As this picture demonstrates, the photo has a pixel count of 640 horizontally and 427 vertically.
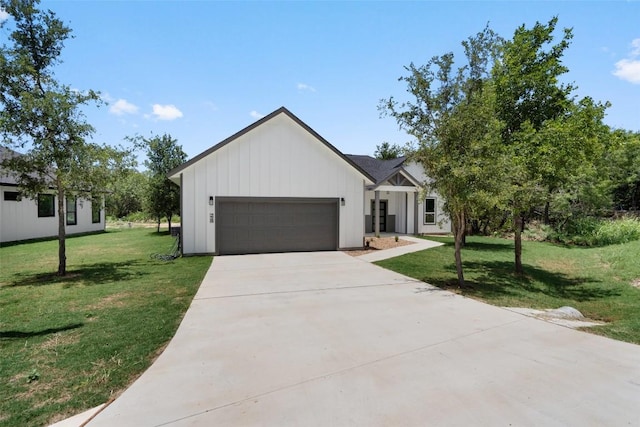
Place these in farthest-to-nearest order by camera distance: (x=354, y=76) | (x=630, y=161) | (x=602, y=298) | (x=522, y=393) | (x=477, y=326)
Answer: (x=630, y=161) < (x=354, y=76) < (x=602, y=298) < (x=477, y=326) < (x=522, y=393)

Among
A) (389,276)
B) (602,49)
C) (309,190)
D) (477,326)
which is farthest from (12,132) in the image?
(602,49)

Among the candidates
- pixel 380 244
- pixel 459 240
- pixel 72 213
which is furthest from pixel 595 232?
pixel 72 213

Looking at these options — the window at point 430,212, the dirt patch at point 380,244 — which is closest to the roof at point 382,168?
the window at point 430,212

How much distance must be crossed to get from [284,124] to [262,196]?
3135 mm

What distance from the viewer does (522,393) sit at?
11.3 ft

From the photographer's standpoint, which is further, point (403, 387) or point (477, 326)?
point (477, 326)

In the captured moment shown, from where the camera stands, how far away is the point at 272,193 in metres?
13.8

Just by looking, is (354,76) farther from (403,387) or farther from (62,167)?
(403,387)

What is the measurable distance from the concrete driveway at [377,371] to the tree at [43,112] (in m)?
5.75

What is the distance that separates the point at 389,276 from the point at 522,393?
245 inches

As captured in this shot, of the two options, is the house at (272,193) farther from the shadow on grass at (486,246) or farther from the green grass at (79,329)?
the shadow on grass at (486,246)

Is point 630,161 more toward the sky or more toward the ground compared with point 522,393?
more toward the sky

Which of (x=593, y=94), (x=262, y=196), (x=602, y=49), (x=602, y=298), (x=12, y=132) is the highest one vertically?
(x=602, y=49)

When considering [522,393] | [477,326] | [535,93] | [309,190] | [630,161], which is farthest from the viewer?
[630,161]
